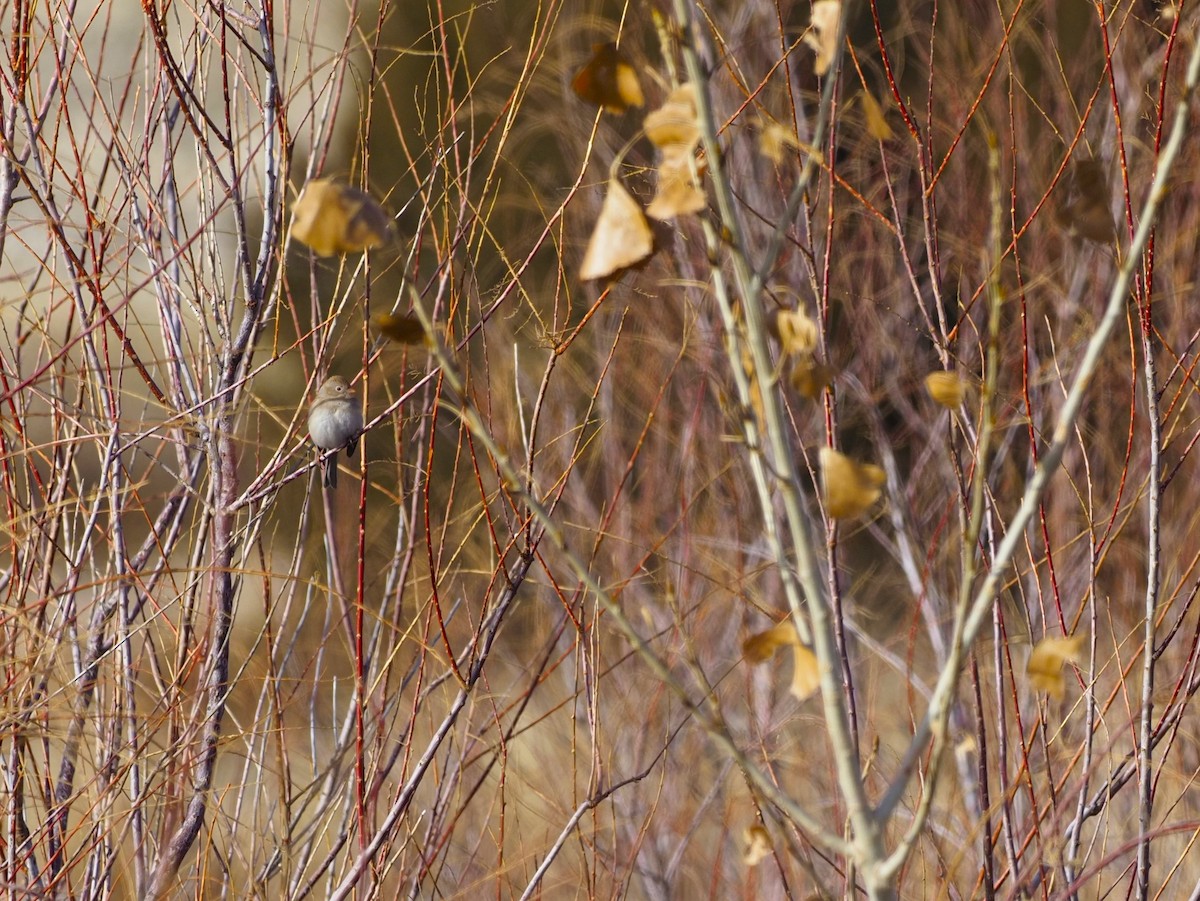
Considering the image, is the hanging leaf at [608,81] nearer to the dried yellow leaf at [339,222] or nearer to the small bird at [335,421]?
the dried yellow leaf at [339,222]

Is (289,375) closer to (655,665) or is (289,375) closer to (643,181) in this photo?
(643,181)

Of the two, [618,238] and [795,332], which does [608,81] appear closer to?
[618,238]

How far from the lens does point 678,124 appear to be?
0.83 meters

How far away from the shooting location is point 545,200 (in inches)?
194

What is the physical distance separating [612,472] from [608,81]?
327 cm

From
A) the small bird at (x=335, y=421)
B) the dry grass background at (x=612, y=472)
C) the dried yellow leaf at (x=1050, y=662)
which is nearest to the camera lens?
the dried yellow leaf at (x=1050, y=662)

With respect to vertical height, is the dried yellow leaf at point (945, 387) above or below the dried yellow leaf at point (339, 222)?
below

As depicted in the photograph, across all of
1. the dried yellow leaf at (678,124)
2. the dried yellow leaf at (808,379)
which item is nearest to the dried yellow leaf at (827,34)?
the dried yellow leaf at (678,124)

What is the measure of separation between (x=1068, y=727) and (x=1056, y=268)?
62.8 inches

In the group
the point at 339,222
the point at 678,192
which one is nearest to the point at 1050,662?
the point at 678,192

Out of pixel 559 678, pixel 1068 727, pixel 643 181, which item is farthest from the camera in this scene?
pixel 559 678

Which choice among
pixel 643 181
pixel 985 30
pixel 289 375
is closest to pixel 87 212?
pixel 643 181

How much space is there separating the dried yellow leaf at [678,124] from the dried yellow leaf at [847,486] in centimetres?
24

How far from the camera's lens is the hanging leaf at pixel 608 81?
2.81 ft
